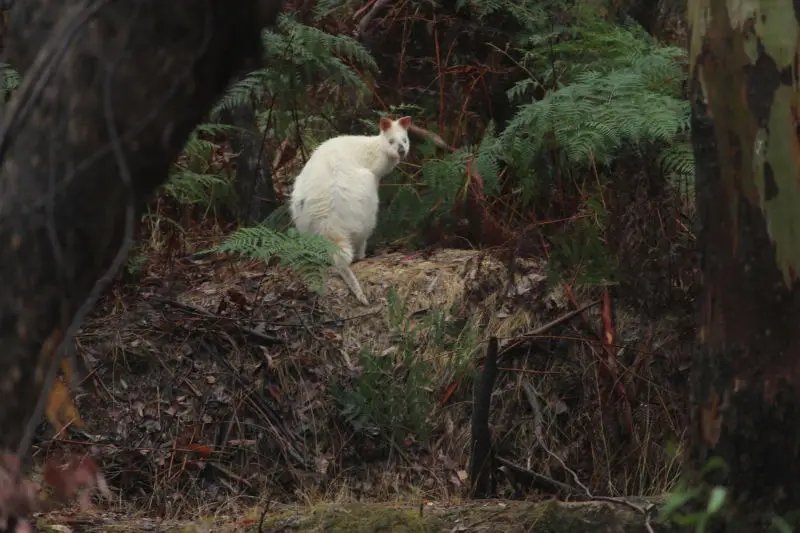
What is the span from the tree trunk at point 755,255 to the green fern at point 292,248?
9.72ft

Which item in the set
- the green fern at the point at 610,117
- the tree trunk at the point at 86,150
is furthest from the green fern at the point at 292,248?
the tree trunk at the point at 86,150

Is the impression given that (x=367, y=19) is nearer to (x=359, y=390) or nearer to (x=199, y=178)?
(x=199, y=178)

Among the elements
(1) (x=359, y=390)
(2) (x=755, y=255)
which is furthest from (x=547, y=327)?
(2) (x=755, y=255)

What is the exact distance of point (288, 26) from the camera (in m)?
6.95

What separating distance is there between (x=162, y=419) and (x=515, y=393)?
2042 mm

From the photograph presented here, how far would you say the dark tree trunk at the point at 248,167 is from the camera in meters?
7.69

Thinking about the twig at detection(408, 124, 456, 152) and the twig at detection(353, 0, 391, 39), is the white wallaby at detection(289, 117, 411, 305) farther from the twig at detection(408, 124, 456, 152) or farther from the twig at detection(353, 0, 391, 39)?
the twig at detection(353, 0, 391, 39)

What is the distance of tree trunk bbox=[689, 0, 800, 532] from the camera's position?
3533 mm

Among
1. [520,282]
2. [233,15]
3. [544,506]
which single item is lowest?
[544,506]

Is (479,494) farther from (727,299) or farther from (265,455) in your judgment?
(727,299)

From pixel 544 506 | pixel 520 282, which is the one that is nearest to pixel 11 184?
pixel 544 506

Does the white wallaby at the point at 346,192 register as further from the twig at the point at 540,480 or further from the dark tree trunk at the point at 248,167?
the twig at the point at 540,480

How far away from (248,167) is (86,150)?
18.3 ft

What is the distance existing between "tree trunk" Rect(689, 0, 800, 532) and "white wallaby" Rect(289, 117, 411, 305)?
11.2 feet
